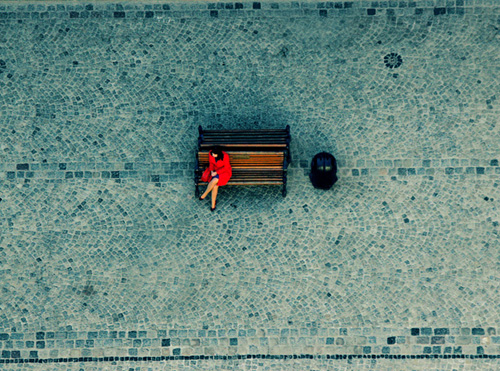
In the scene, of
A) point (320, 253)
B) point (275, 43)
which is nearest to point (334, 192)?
point (320, 253)

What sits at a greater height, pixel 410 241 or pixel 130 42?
pixel 130 42

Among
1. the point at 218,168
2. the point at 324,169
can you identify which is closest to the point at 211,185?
the point at 218,168

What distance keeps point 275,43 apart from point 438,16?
2.70 meters

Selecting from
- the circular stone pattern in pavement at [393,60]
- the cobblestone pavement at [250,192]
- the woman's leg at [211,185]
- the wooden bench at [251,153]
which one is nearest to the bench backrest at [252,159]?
the wooden bench at [251,153]

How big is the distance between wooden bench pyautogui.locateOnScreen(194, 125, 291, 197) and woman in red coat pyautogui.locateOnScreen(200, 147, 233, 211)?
149 millimetres

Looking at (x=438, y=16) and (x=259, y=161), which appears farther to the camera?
(x=438, y=16)

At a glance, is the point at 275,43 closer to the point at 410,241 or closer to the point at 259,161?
the point at 259,161

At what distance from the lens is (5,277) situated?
8250 millimetres

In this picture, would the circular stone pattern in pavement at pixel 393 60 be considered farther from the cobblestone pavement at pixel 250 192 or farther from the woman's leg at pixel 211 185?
the woman's leg at pixel 211 185

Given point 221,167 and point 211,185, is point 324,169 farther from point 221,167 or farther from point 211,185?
point 211,185

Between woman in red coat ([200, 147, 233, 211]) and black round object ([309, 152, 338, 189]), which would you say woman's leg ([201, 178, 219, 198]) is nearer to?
woman in red coat ([200, 147, 233, 211])

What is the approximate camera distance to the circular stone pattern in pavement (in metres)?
8.54

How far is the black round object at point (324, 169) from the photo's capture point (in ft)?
25.6

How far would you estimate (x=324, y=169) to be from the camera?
25.6ft
